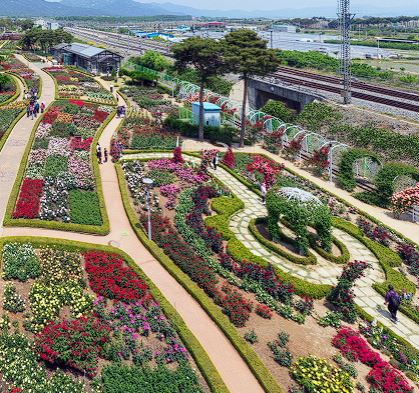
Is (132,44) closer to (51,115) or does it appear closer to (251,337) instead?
(51,115)

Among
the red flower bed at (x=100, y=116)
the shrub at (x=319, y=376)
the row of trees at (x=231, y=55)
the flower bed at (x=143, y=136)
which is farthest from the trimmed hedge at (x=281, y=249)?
the red flower bed at (x=100, y=116)

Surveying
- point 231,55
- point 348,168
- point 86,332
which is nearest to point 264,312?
point 86,332

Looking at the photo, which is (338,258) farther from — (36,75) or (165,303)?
(36,75)

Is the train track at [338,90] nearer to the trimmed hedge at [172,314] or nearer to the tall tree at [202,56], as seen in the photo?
the tall tree at [202,56]

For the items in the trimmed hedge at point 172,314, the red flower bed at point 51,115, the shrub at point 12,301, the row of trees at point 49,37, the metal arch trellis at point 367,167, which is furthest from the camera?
the row of trees at point 49,37

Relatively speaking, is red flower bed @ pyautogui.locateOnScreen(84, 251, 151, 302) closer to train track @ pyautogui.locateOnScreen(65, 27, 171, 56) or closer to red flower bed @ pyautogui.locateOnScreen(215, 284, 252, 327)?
red flower bed @ pyautogui.locateOnScreen(215, 284, 252, 327)

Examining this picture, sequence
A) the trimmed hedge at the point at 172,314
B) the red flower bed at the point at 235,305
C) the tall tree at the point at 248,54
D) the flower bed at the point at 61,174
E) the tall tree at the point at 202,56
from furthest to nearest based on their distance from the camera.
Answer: the tall tree at the point at 202,56, the tall tree at the point at 248,54, the flower bed at the point at 61,174, the red flower bed at the point at 235,305, the trimmed hedge at the point at 172,314

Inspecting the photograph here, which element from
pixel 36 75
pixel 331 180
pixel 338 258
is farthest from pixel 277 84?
pixel 338 258
